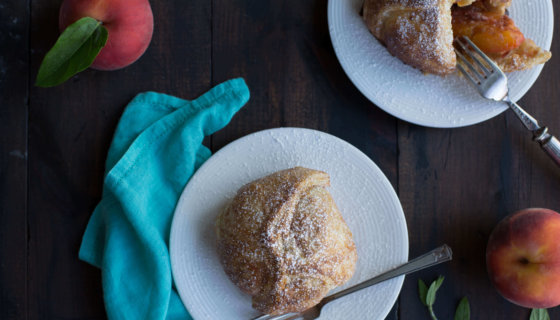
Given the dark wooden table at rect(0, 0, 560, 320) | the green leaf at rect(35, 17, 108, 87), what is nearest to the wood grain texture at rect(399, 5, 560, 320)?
the dark wooden table at rect(0, 0, 560, 320)

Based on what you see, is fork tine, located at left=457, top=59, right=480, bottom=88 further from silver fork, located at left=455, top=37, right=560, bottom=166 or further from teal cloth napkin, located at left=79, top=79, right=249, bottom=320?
teal cloth napkin, located at left=79, top=79, right=249, bottom=320

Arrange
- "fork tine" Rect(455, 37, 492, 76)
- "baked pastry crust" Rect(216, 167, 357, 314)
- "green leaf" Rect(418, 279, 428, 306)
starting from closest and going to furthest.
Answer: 1. "baked pastry crust" Rect(216, 167, 357, 314)
2. "fork tine" Rect(455, 37, 492, 76)
3. "green leaf" Rect(418, 279, 428, 306)

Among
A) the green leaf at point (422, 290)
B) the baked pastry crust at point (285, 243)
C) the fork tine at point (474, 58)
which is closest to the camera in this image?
the baked pastry crust at point (285, 243)

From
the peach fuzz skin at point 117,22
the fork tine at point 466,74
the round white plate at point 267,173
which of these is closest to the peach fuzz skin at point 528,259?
the round white plate at point 267,173

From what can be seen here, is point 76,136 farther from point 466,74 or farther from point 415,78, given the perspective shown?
point 466,74

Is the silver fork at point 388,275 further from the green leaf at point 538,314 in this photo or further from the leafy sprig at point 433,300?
the green leaf at point 538,314

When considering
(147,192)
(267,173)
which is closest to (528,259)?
(267,173)

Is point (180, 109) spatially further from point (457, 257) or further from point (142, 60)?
point (457, 257)
